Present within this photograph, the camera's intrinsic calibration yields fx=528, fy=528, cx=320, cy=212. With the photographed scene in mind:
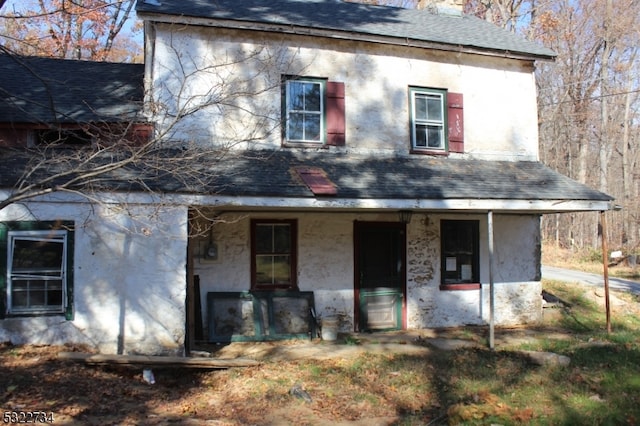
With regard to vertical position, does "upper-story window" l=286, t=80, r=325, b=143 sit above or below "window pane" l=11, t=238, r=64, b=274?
above

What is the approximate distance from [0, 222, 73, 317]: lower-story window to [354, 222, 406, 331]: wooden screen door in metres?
5.22

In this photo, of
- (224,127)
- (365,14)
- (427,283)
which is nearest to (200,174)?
(224,127)

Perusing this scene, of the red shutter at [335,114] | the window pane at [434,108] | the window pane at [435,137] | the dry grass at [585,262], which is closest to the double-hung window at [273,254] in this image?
the red shutter at [335,114]

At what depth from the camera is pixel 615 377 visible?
7.05 meters

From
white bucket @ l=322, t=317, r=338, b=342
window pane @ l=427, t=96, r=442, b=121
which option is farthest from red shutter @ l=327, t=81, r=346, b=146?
white bucket @ l=322, t=317, r=338, b=342

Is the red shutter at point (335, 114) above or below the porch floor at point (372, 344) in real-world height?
above

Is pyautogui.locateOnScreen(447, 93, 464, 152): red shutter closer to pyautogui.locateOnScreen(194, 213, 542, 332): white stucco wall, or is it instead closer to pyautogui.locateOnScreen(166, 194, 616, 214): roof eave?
pyautogui.locateOnScreen(194, 213, 542, 332): white stucco wall

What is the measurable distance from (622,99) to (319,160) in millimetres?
28650

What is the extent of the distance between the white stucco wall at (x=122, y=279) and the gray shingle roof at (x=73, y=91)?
1668 mm

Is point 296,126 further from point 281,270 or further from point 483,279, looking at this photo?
point 483,279

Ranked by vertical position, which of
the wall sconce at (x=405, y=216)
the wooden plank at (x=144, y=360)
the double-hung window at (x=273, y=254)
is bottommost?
the wooden plank at (x=144, y=360)

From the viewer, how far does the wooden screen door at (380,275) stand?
34.4 ft

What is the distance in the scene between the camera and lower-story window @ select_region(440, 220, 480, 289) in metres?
11.1

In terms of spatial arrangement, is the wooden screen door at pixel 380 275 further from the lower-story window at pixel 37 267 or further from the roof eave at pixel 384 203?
the lower-story window at pixel 37 267
